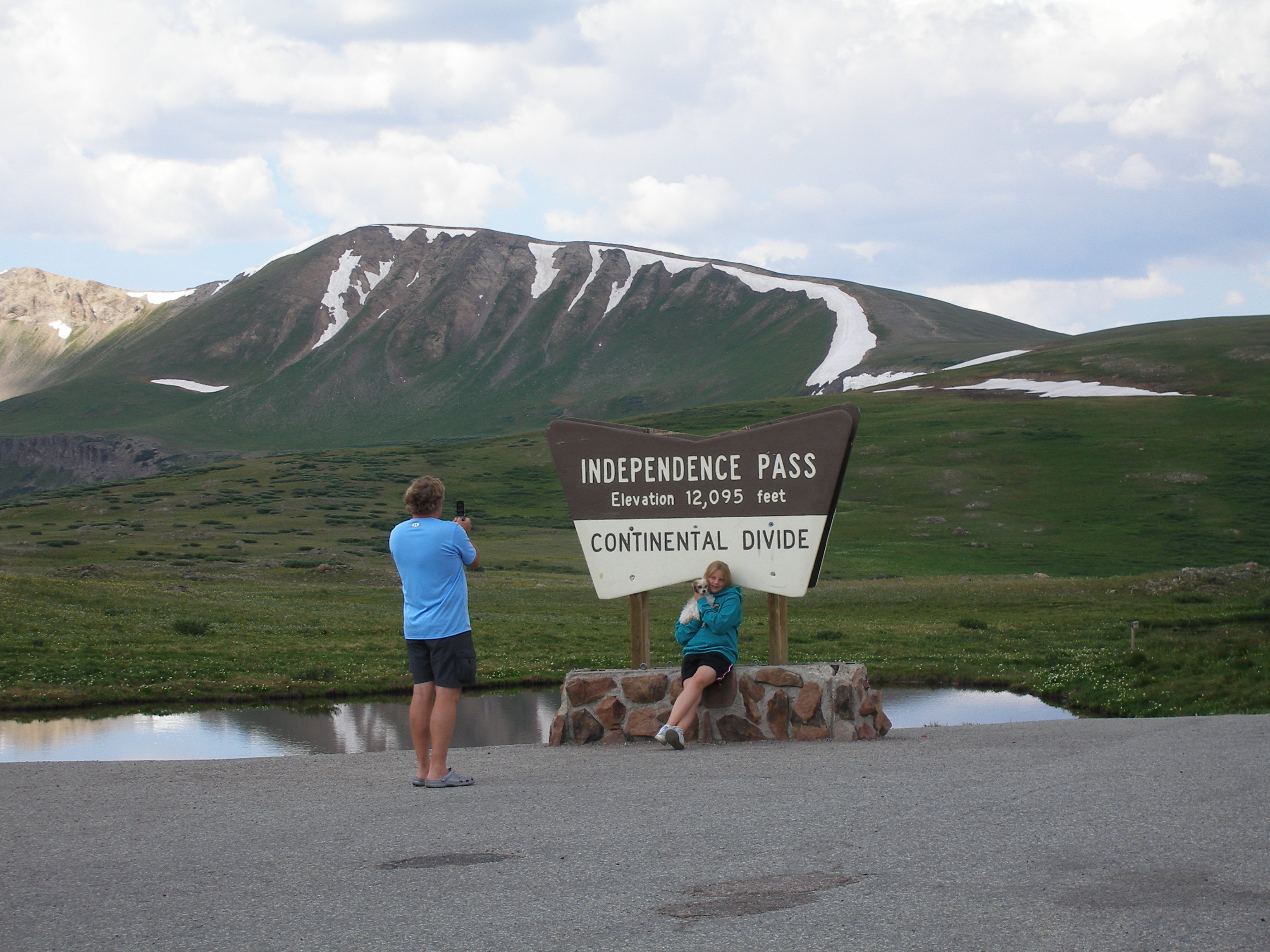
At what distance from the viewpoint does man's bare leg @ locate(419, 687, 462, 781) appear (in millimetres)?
10875

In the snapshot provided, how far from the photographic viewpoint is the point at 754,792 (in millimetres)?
9727

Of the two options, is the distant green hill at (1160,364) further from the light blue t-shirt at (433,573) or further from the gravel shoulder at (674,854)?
the light blue t-shirt at (433,573)

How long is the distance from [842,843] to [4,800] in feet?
23.7

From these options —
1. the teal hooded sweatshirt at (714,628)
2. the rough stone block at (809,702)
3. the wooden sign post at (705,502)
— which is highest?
the wooden sign post at (705,502)

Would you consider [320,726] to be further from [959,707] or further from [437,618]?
[959,707]

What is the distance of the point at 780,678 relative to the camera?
1353 centimetres

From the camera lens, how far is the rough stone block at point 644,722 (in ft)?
44.9

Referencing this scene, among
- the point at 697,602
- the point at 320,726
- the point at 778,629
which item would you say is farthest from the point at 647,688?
the point at 320,726

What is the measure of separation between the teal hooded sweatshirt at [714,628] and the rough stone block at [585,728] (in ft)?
4.77

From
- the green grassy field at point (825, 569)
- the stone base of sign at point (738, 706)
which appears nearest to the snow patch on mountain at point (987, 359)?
the green grassy field at point (825, 569)

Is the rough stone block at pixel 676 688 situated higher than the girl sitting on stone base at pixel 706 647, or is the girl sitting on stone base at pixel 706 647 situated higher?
the girl sitting on stone base at pixel 706 647

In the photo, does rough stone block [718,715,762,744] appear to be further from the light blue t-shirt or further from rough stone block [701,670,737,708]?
the light blue t-shirt

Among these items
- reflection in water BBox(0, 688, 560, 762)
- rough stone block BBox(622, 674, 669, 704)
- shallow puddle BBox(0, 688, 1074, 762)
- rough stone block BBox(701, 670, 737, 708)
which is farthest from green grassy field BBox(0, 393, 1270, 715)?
rough stone block BBox(622, 674, 669, 704)

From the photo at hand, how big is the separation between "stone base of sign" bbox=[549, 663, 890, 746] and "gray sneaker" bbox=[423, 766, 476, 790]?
117 inches
